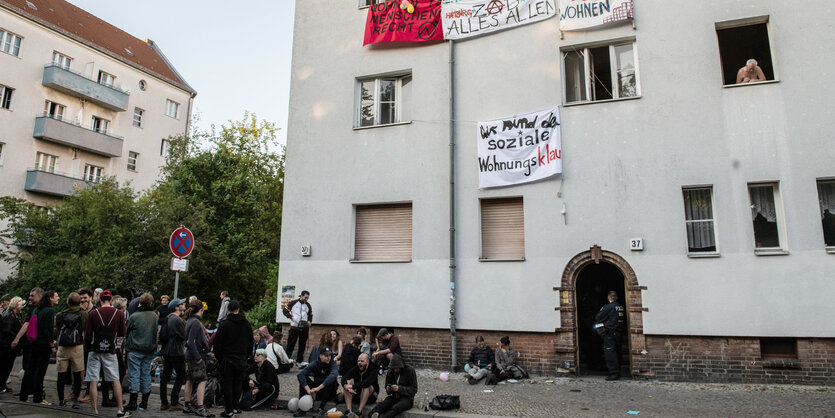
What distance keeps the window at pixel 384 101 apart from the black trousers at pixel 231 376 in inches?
297

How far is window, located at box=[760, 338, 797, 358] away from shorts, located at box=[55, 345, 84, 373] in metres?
12.3

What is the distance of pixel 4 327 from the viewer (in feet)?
30.1

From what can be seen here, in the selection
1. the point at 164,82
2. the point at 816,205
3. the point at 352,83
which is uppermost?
the point at 164,82

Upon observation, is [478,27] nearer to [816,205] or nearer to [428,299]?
[428,299]

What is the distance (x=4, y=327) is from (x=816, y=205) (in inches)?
607

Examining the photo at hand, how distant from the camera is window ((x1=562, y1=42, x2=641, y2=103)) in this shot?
39.0ft

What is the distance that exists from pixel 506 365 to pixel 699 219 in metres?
5.10

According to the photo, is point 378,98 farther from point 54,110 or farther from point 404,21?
point 54,110

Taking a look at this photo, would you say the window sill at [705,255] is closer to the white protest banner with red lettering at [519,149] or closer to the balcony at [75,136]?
the white protest banner with red lettering at [519,149]

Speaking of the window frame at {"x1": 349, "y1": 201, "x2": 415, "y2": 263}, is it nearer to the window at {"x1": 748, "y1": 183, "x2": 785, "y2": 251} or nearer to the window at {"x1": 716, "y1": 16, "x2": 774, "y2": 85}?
the window at {"x1": 748, "y1": 183, "x2": 785, "y2": 251}

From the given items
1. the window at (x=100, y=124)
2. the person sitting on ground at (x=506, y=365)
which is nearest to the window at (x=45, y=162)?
the window at (x=100, y=124)

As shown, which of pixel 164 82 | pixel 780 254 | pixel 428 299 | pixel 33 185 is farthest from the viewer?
pixel 164 82

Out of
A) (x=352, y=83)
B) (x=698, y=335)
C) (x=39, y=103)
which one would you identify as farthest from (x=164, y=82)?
(x=698, y=335)

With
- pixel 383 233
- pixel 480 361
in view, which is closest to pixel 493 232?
pixel 383 233
